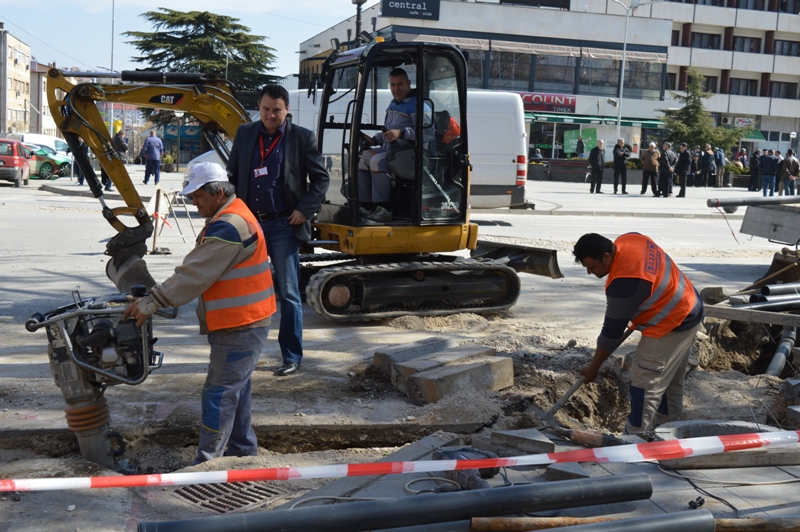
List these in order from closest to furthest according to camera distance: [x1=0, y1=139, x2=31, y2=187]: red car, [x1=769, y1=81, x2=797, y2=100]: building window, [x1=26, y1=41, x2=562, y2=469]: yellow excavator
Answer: [x1=26, y1=41, x2=562, y2=469]: yellow excavator < [x1=0, y1=139, x2=31, y2=187]: red car < [x1=769, y1=81, x2=797, y2=100]: building window

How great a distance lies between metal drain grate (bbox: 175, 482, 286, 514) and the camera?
14.0ft

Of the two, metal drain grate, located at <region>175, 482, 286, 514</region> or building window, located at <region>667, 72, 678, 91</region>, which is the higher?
building window, located at <region>667, 72, 678, 91</region>

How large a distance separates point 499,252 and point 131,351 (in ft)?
20.0

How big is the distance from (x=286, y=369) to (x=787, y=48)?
6499cm

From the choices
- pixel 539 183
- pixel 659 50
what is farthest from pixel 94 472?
pixel 659 50

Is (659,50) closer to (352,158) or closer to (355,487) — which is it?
(352,158)

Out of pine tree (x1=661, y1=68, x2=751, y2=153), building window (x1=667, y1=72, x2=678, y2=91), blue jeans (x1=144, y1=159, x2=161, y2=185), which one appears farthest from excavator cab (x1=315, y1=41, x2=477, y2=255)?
building window (x1=667, y1=72, x2=678, y2=91)

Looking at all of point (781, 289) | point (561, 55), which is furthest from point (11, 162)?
point (561, 55)

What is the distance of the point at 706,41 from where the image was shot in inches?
2345

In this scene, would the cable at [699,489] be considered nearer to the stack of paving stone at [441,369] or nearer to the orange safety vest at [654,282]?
the orange safety vest at [654,282]

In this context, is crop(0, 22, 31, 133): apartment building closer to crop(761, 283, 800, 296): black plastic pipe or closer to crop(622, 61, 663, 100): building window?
crop(622, 61, 663, 100): building window

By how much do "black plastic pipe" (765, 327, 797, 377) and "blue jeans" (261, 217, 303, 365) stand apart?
4223 millimetres

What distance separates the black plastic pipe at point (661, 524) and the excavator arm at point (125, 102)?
602cm

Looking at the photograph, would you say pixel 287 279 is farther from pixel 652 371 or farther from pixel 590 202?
pixel 590 202
